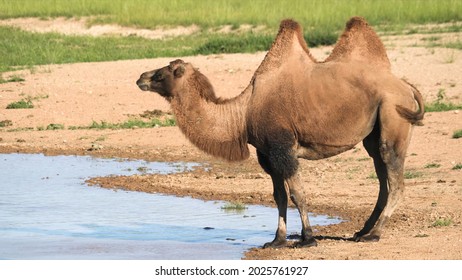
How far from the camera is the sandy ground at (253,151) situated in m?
9.68

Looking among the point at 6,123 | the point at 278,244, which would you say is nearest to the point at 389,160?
the point at 278,244

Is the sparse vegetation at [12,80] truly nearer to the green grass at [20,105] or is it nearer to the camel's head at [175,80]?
the green grass at [20,105]

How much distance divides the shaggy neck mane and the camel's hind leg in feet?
3.74

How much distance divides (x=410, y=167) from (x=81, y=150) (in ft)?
15.7

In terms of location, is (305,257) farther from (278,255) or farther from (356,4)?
(356,4)

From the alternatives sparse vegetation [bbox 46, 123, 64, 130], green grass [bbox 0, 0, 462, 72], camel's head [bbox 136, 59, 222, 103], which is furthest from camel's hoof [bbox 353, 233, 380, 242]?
green grass [bbox 0, 0, 462, 72]

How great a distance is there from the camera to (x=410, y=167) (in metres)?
13.4

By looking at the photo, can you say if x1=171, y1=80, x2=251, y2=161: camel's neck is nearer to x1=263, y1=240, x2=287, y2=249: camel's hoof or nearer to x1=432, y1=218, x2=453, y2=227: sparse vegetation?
x1=263, y1=240, x2=287, y2=249: camel's hoof

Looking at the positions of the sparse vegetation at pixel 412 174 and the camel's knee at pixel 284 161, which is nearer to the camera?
the camel's knee at pixel 284 161

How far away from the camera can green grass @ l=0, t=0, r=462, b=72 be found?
24047mm

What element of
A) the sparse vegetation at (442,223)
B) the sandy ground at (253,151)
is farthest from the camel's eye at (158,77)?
the sparse vegetation at (442,223)

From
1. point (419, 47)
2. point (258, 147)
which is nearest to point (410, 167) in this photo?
point (258, 147)

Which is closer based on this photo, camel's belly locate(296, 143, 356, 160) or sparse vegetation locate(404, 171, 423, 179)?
camel's belly locate(296, 143, 356, 160)

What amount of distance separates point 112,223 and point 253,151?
464 centimetres
